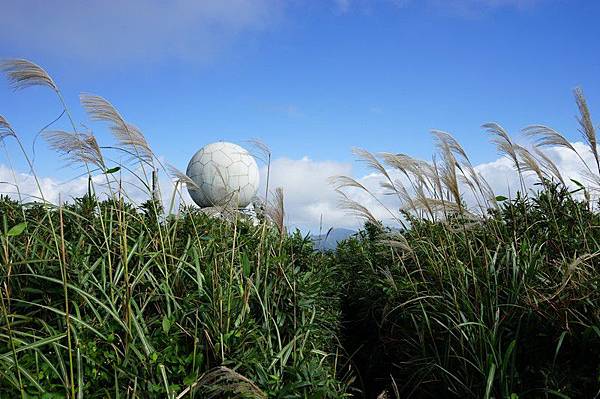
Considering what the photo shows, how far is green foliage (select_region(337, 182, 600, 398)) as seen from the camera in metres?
3.04

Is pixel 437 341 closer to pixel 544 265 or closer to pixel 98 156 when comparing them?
pixel 544 265

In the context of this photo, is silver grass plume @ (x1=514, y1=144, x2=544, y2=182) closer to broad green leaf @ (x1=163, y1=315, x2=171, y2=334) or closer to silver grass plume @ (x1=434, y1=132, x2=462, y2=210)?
silver grass plume @ (x1=434, y1=132, x2=462, y2=210)

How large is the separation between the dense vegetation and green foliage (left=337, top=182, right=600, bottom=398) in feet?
0.05

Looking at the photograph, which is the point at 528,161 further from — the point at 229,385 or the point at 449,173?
the point at 229,385

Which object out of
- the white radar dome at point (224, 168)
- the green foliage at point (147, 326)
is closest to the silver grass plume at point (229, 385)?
the green foliage at point (147, 326)

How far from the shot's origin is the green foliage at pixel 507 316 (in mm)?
3043

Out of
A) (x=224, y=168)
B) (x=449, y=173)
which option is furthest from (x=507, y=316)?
(x=224, y=168)

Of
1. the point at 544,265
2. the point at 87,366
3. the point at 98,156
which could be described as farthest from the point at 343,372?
the point at 98,156

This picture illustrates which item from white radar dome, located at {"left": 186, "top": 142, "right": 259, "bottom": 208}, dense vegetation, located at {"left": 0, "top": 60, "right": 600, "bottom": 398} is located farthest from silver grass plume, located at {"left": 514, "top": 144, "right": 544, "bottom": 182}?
white radar dome, located at {"left": 186, "top": 142, "right": 259, "bottom": 208}

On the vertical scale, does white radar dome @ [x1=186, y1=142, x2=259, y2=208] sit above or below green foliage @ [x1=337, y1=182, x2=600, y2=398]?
above

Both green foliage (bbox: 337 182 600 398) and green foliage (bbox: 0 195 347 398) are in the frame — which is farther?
green foliage (bbox: 337 182 600 398)

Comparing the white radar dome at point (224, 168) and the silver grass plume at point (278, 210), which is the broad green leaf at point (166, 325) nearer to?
the silver grass plume at point (278, 210)

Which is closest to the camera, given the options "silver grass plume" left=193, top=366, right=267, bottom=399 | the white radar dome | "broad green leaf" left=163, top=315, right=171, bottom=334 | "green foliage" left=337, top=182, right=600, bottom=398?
"silver grass plume" left=193, top=366, right=267, bottom=399

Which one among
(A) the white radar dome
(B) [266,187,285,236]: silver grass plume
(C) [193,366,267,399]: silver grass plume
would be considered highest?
(A) the white radar dome
